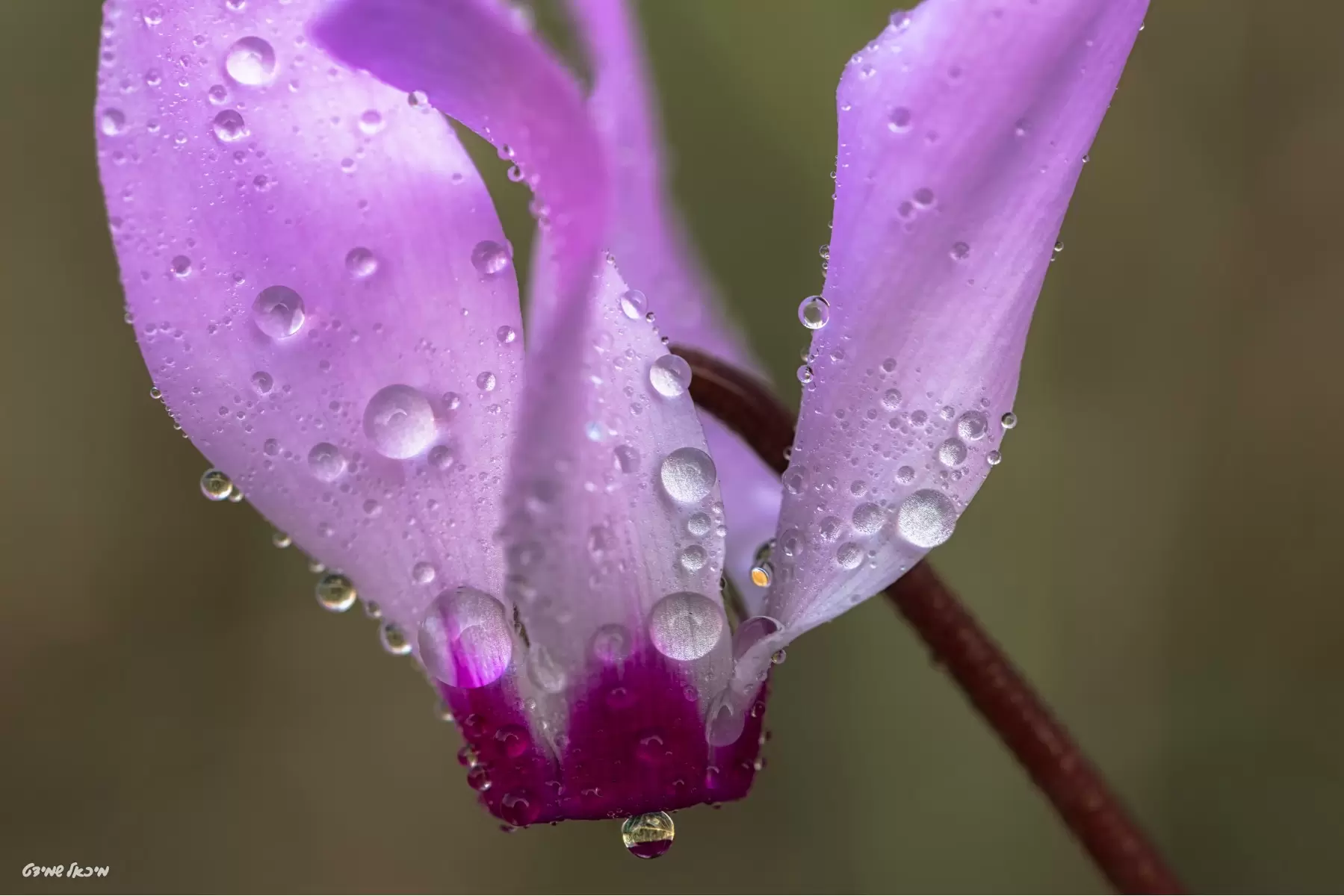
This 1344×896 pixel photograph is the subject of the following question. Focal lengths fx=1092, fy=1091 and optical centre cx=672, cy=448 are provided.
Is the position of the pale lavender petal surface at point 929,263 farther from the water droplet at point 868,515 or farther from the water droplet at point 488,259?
the water droplet at point 488,259

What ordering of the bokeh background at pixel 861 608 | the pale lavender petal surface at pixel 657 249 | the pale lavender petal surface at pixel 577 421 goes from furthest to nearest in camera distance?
the bokeh background at pixel 861 608
the pale lavender petal surface at pixel 657 249
the pale lavender petal surface at pixel 577 421

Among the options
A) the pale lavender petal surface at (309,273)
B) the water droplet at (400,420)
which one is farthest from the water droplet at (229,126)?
the water droplet at (400,420)

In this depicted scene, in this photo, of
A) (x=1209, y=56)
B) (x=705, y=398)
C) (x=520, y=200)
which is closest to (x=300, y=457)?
(x=705, y=398)

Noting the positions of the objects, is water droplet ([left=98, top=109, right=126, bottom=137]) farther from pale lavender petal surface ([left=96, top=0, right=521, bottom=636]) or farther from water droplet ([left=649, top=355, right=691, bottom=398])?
water droplet ([left=649, top=355, right=691, bottom=398])

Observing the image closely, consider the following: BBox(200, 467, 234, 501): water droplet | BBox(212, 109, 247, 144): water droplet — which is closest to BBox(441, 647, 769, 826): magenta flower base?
BBox(200, 467, 234, 501): water droplet

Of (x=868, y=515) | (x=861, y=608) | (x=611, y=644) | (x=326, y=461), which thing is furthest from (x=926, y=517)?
(x=861, y=608)

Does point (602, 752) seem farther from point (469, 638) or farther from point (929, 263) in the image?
point (929, 263)
